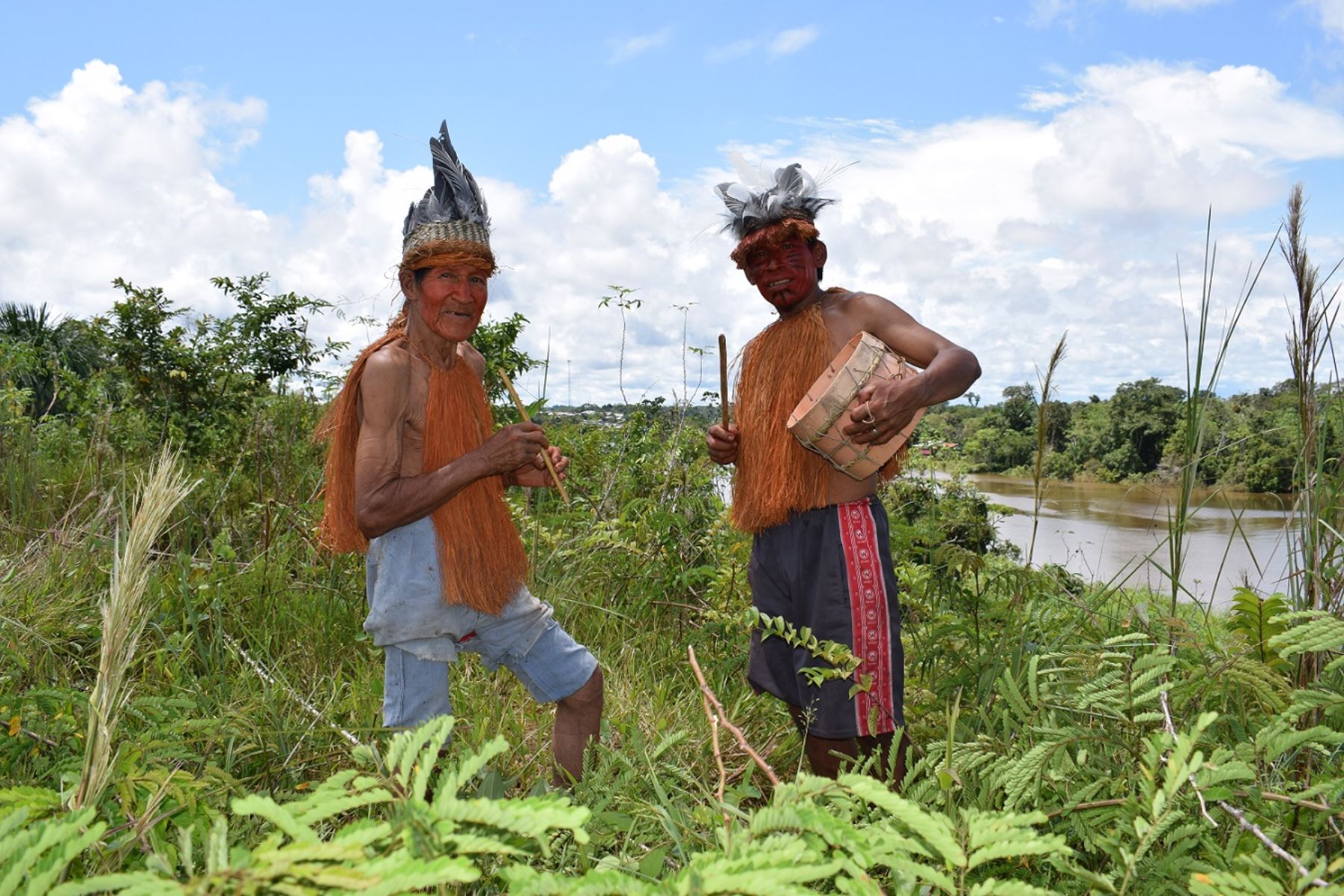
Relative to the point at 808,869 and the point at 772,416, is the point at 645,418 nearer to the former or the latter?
the point at 772,416

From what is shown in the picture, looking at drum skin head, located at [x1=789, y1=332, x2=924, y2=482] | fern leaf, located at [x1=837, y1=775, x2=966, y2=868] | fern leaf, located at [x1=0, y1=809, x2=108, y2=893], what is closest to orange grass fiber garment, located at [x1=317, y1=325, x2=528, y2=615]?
drum skin head, located at [x1=789, y1=332, x2=924, y2=482]

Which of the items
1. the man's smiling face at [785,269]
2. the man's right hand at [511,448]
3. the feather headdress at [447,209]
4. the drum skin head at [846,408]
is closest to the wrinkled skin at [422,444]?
the man's right hand at [511,448]

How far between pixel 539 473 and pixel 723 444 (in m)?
0.59

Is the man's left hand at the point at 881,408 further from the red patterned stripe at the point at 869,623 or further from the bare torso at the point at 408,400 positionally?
the bare torso at the point at 408,400

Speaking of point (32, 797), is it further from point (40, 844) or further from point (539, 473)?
point (539, 473)

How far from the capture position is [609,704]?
10.7 feet

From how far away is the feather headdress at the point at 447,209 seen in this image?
2680 millimetres

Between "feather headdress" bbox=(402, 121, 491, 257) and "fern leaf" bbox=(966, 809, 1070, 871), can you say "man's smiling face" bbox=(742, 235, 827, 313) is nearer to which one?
"feather headdress" bbox=(402, 121, 491, 257)

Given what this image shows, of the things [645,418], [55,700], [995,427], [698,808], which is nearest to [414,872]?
[698,808]

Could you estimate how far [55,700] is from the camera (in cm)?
217

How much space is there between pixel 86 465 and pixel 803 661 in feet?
15.9

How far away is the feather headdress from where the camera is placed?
105 inches

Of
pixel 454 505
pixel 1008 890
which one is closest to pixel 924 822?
pixel 1008 890

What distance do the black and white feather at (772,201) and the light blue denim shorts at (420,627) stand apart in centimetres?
133
